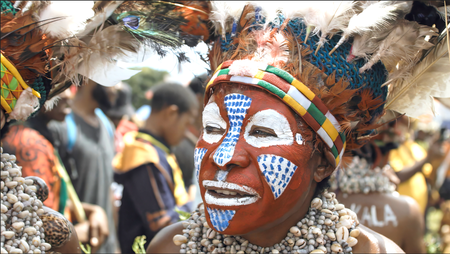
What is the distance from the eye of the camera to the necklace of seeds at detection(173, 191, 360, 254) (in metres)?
2.28

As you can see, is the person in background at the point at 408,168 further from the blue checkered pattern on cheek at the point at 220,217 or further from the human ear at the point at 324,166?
the blue checkered pattern on cheek at the point at 220,217

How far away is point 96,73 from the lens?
92.9 inches

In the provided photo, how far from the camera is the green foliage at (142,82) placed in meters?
A: 12.4

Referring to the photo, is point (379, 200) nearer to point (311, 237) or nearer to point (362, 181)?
point (362, 181)

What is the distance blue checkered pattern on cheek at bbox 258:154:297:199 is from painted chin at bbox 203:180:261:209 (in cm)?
9

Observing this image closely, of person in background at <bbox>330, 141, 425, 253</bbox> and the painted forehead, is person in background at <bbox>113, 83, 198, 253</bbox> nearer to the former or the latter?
person in background at <bbox>330, 141, 425, 253</bbox>

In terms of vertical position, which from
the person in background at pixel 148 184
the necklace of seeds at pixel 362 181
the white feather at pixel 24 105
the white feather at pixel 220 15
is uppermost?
the white feather at pixel 220 15

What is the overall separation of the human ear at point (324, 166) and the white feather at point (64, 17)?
141 cm

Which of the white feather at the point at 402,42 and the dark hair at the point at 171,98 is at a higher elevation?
Answer: the white feather at the point at 402,42

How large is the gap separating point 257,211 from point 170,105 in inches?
145

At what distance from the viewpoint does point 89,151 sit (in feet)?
18.0

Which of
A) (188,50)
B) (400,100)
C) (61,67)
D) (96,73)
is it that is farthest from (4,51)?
(400,100)

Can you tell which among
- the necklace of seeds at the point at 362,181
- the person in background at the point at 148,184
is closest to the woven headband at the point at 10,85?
the person in background at the point at 148,184

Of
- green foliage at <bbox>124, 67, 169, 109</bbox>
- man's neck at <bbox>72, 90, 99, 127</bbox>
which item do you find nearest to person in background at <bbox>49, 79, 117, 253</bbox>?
man's neck at <bbox>72, 90, 99, 127</bbox>
